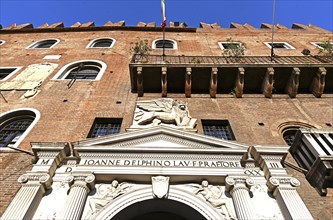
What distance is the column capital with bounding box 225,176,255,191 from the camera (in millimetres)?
6828

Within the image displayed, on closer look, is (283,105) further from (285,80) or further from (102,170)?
(102,170)

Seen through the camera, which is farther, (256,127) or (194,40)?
(194,40)

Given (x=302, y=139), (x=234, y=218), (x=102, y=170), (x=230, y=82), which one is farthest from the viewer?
(x=230, y=82)

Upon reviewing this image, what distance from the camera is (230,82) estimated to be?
12.1 metres

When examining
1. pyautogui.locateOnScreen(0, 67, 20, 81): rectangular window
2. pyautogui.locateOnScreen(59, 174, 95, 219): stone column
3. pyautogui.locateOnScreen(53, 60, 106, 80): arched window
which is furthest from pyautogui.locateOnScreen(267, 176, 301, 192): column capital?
pyautogui.locateOnScreen(0, 67, 20, 81): rectangular window

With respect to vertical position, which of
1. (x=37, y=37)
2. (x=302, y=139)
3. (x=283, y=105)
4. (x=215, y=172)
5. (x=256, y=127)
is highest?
(x=37, y=37)

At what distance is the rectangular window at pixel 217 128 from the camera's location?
32.6 ft

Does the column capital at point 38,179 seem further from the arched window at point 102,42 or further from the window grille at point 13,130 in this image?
the arched window at point 102,42

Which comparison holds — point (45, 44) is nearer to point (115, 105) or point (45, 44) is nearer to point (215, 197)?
point (115, 105)

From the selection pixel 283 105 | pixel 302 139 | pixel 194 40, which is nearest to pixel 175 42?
pixel 194 40

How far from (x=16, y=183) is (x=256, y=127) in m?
7.66

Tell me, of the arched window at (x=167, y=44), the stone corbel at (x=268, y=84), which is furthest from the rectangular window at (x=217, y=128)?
the arched window at (x=167, y=44)

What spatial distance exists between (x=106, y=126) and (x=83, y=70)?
5305 millimetres

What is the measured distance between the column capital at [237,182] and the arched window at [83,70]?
27.3 feet
